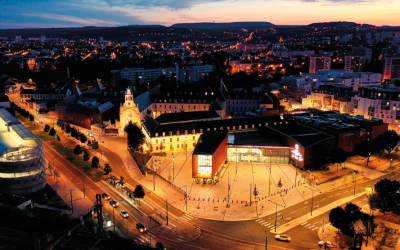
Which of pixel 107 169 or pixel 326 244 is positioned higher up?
pixel 107 169

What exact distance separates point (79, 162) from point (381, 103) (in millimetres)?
58347

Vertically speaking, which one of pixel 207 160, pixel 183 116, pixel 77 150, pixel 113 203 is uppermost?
pixel 183 116

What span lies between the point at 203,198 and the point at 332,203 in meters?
13.8

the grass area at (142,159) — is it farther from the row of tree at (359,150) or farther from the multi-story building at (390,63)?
the multi-story building at (390,63)

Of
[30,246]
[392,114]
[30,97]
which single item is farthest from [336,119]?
[30,97]

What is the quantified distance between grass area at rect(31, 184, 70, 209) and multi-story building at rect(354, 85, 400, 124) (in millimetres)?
61535

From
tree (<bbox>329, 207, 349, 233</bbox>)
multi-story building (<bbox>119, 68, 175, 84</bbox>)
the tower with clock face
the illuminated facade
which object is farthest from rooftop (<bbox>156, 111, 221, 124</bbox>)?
multi-story building (<bbox>119, 68, 175, 84</bbox>)

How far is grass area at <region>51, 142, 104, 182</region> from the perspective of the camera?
43.3 meters

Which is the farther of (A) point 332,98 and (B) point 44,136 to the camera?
(A) point 332,98

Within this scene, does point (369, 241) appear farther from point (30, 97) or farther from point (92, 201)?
point (30, 97)

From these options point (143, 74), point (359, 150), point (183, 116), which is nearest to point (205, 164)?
point (183, 116)

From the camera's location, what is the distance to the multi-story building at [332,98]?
256 ft

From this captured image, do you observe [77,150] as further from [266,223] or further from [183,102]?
[183,102]

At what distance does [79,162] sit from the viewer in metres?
47.7
